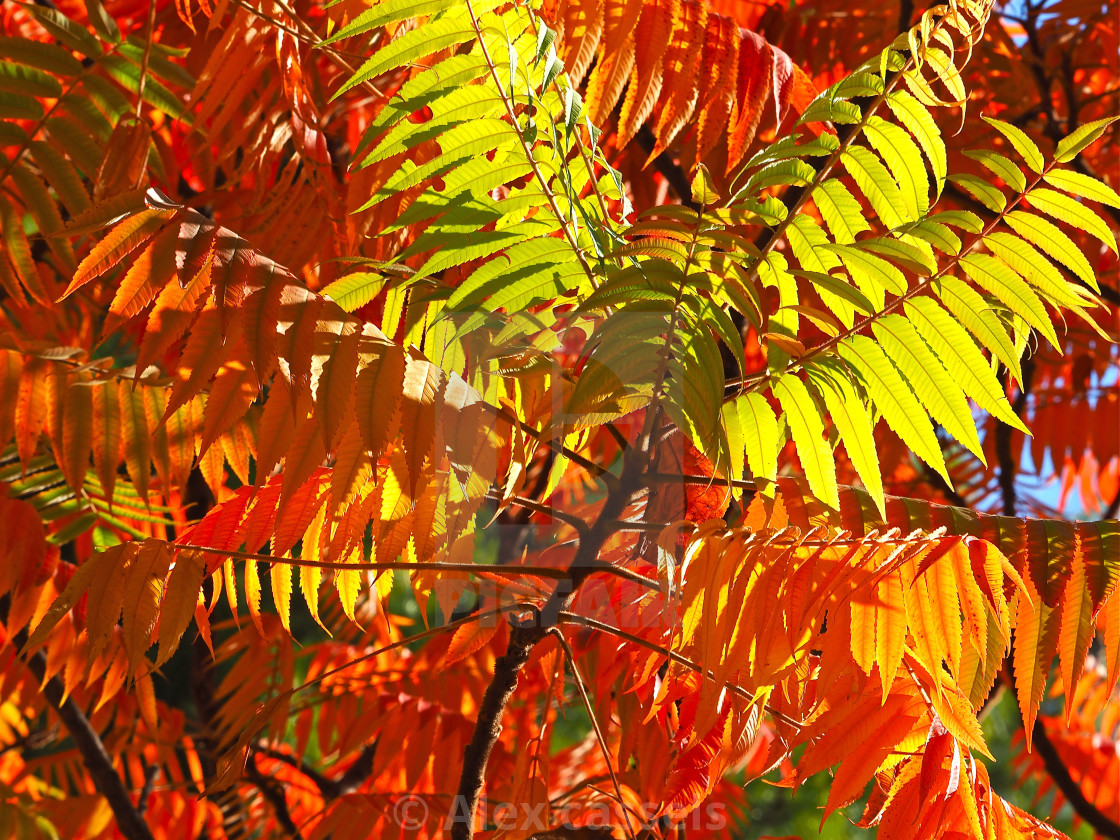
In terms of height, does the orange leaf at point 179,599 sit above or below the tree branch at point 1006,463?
below

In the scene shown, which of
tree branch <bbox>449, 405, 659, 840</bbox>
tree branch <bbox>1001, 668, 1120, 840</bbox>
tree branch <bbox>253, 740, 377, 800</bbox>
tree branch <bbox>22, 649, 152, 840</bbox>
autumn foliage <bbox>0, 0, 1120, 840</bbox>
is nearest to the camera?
autumn foliage <bbox>0, 0, 1120, 840</bbox>

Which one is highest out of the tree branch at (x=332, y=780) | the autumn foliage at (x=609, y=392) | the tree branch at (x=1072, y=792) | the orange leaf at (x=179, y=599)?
the autumn foliage at (x=609, y=392)

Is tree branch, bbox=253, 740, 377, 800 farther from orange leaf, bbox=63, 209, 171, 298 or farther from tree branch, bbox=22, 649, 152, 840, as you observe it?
orange leaf, bbox=63, 209, 171, 298

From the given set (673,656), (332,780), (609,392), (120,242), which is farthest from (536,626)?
(332,780)

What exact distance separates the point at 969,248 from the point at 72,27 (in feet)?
4.65

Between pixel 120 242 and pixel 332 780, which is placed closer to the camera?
pixel 120 242

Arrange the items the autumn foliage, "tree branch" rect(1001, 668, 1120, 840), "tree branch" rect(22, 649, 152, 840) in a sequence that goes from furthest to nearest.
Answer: "tree branch" rect(1001, 668, 1120, 840), "tree branch" rect(22, 649, 152, 840), the autumn foliage

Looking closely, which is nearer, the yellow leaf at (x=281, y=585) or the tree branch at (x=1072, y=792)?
the yellow leaf at (x=281, y=585)

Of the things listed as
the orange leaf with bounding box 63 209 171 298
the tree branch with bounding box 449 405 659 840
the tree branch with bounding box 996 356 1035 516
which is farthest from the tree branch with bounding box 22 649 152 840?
the tree branch with bounding box 996 356 1035 516

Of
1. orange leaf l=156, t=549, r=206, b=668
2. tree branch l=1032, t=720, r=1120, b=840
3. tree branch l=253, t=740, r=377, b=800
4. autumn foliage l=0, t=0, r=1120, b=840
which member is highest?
autumn foliage l=0, t=0, r=1120, b=840

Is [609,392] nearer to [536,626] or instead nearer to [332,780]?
[536,626]

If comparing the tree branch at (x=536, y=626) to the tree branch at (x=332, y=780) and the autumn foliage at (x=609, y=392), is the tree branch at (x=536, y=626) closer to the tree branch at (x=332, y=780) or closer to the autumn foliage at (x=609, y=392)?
the autumn foliage at (x=609, y=392)

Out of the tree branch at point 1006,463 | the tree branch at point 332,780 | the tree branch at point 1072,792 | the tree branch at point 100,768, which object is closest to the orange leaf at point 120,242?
the tree branch at point 100,768

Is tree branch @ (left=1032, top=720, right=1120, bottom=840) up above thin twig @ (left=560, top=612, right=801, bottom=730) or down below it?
below
